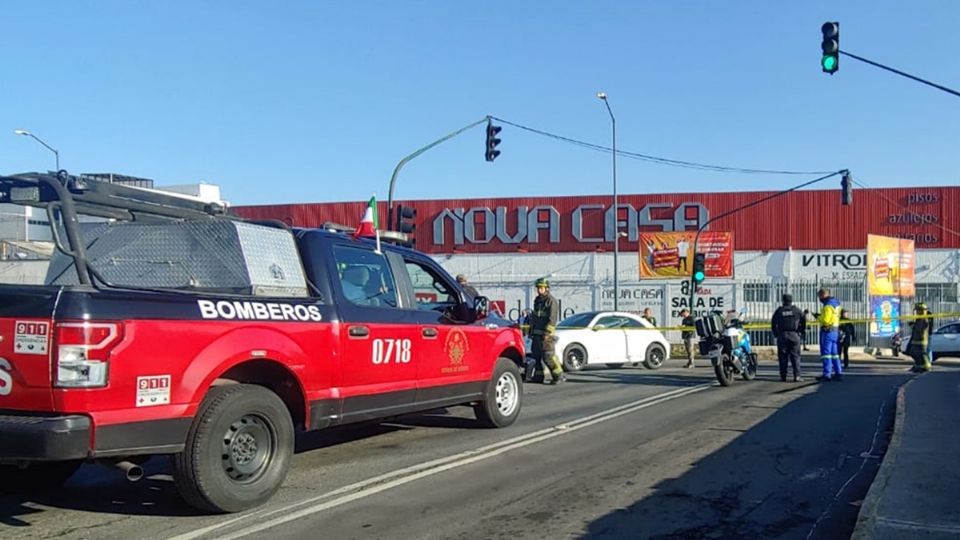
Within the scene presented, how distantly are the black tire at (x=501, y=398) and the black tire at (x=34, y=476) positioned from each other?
430 centimetres

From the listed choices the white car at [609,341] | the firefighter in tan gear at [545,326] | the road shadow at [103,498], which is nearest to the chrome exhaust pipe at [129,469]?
the road shadow at [103,498]

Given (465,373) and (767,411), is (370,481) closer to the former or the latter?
(465,373)

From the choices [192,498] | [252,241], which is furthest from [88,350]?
[252,241]

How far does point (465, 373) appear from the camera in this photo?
9148 millimetres

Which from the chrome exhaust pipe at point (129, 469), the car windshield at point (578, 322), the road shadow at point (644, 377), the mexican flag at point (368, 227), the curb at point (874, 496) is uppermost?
the mexican flag at point (368, 227)

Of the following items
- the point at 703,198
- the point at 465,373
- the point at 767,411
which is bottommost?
the point at 767,411

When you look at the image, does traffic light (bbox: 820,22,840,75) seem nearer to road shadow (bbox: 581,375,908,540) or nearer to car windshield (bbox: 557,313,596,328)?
car windshield (bbox: 557,313,596,328)

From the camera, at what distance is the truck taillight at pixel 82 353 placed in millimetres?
5090

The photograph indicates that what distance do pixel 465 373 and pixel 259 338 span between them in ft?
10.7

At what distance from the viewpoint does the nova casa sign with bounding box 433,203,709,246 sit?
4659cm

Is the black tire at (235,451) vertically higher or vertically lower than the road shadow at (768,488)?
higher

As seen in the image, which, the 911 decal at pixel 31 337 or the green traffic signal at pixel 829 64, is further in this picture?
the green traffic signal at pixel 829 64

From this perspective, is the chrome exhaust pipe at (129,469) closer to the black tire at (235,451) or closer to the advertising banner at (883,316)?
the black tire at (235,451)

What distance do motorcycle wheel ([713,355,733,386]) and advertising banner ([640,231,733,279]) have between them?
1958 cm
